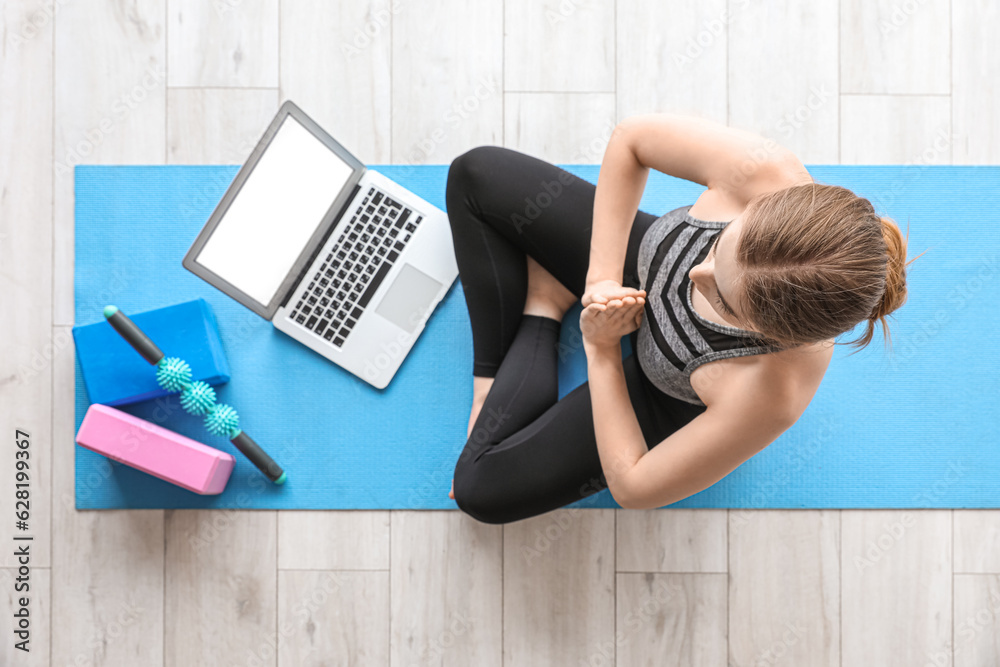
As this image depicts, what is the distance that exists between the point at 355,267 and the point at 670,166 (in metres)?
0.51

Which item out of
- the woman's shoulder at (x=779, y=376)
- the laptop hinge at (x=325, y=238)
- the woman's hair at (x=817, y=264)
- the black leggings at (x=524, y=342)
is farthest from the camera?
the laptop hinge at (x=325, y=238)

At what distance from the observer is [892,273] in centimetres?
55

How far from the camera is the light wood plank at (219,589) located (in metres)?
1.05

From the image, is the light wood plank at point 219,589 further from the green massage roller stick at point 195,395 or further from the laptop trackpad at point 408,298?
the laptop trackpad at point 408,298

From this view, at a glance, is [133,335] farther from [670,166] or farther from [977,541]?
[977,541]

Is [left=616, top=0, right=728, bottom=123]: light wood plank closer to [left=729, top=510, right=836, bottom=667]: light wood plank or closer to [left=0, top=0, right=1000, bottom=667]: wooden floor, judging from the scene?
[left=0, top=0, right=1000, bottom=667]: wooden floor

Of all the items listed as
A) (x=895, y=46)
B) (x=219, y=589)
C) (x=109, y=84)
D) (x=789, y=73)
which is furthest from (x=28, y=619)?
(x=895, y=46)

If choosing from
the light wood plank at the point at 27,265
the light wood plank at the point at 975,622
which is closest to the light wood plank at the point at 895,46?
the light wood plank at the point at 975,622

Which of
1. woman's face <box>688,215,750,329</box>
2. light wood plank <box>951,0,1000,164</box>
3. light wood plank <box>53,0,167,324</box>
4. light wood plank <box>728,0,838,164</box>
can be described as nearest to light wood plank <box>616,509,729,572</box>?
woman's face <box>688,215,750,329</box>

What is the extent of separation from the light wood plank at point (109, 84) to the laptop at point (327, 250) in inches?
9.0

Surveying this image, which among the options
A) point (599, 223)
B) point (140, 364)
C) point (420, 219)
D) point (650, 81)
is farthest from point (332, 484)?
point (650, 81)

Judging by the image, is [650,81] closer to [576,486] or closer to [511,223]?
[511,223]

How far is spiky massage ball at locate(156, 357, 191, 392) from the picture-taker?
0.96 meters

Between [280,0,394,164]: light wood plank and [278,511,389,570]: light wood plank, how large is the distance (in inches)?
23.6
